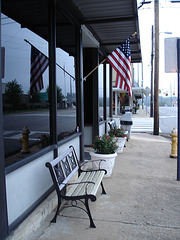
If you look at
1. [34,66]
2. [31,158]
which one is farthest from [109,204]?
[34,66]

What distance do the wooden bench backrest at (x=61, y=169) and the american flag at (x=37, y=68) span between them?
4.12ft

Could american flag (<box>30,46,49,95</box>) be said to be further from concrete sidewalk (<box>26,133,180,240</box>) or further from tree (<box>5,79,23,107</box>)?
concrete sidewalk (<box>26,133,180,240</box>)

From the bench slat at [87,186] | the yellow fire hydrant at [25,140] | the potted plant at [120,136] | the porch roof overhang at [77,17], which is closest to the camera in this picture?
the bench slat at [87,186]

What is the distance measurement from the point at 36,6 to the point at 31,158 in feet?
9.37

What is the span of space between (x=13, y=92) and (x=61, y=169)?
4.34 feet

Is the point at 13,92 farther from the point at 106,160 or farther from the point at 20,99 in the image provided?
the point at 106,160

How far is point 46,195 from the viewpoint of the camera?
12.1 feet

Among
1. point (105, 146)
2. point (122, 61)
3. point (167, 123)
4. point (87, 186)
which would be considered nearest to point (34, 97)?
point (87, 186)

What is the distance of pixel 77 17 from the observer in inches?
208

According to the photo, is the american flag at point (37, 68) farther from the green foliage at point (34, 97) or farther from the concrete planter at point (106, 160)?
the concrete planter at point (106, 160)

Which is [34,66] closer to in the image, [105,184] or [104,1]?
[104,1]

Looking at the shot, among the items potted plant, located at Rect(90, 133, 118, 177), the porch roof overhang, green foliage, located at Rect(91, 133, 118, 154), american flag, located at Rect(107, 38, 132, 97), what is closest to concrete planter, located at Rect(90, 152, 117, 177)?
potted plant, located at Rect(90, 133, 118, 177)

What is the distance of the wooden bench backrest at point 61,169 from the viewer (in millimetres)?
3117

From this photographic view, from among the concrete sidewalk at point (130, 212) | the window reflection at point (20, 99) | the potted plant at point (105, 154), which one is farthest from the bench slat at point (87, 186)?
the potted plant at point (105, 154)
